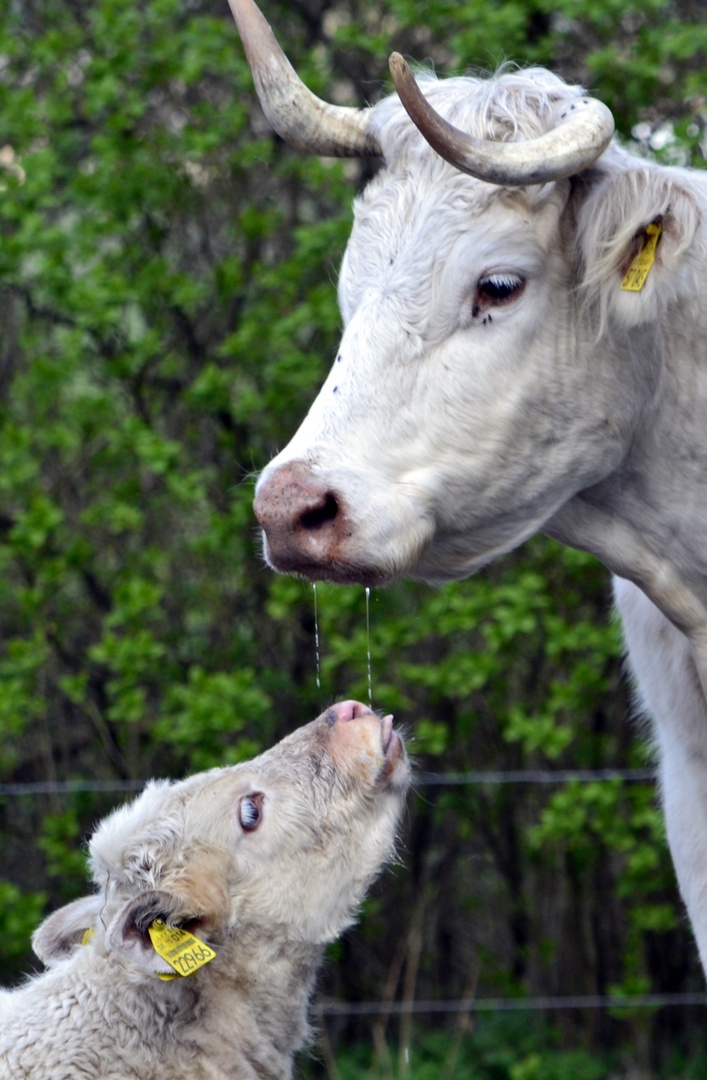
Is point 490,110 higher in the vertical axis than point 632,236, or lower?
higher

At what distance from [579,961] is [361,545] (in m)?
4.76

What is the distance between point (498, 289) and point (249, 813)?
1404mm

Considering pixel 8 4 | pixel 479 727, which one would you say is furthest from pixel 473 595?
pixel 8 4

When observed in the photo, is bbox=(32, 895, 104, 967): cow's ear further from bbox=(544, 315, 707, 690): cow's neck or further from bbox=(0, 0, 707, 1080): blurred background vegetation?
bbox=(0, 0, 707, 1080): blurred background vegetation

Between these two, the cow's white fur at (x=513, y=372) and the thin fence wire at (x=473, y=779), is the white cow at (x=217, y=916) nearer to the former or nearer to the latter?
the cow's white fur at (x=513, y=372)

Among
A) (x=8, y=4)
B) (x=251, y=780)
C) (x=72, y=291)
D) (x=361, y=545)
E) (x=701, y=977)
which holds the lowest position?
(x=701, y=977)

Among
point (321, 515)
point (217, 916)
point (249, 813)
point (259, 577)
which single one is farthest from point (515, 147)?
point (259, 577)

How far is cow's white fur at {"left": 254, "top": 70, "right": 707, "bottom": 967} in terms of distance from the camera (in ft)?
7.84

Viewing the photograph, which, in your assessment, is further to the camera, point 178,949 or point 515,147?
point 178,949

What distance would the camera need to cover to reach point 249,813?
117 inches

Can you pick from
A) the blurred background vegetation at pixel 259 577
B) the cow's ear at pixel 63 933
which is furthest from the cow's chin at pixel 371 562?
the blurred background vegetation at pixel 259 577

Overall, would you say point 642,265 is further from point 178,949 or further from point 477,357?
point 178,949

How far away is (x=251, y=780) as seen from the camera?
3041 mm

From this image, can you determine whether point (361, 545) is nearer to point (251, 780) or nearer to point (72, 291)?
point (251, 780)
